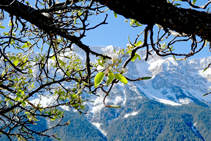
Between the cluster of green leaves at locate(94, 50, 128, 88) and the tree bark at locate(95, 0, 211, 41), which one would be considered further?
the tree bark at locate(95, 0, 211, 41)

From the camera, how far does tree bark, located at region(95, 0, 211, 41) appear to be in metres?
0.98

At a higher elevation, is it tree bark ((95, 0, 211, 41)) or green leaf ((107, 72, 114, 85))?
tree bark ((95, 0, 211, 41))

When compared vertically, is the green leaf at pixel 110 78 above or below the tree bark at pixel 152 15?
below

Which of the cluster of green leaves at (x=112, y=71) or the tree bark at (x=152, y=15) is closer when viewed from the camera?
the cluster of green leaves at (x=112, y=71)

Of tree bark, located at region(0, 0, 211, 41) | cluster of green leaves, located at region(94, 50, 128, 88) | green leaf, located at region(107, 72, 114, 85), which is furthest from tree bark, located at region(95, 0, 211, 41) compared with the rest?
green leaf, located at region(107, 72, 114, 85)

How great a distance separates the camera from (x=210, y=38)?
1269 mm

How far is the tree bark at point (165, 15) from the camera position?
3.23 ft

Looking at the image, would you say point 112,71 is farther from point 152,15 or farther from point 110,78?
point 152,15

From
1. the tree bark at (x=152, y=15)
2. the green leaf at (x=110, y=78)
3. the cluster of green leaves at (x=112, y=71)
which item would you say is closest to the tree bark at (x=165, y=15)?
the tree bark at (x=152, y=15)

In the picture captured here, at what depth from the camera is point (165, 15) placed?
1.06 meters

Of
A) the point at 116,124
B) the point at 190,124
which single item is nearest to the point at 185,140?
the point at 190,124

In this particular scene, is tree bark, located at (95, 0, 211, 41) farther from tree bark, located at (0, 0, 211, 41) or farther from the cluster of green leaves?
the cluster of green leaves

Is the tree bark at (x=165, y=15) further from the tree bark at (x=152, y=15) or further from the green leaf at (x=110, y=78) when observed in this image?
the green leaf at (x=110, y=78)

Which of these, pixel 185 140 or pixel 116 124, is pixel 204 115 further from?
pixel 116 124
